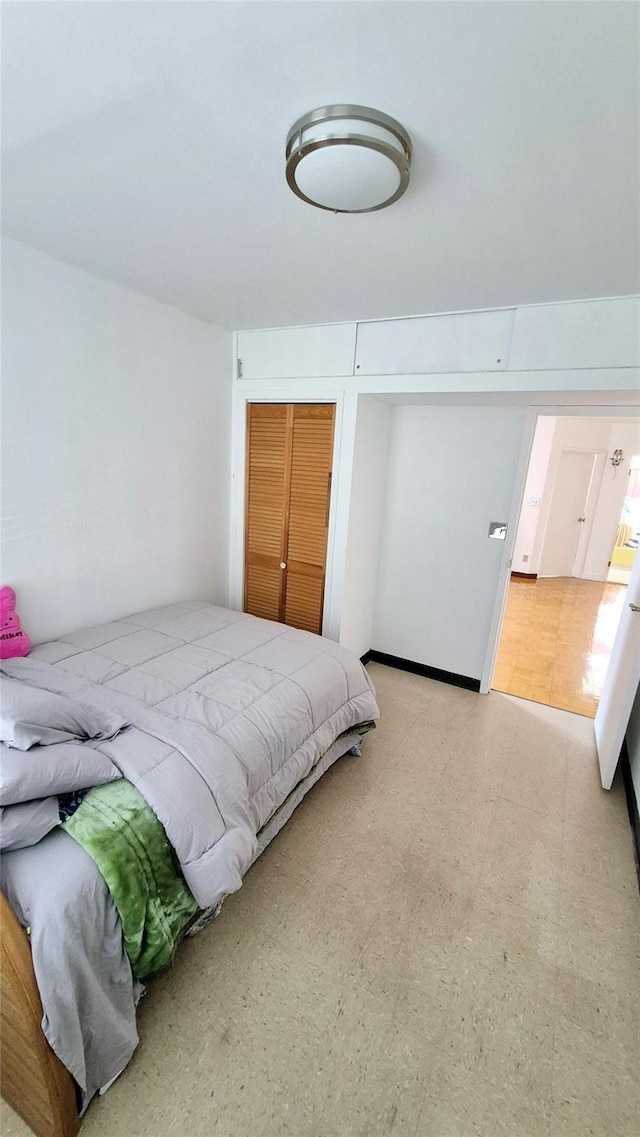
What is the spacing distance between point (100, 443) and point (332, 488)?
1.39 meters

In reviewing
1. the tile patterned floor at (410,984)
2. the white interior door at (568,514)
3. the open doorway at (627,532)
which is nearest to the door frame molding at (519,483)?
the tile patterned floor at (410,984)

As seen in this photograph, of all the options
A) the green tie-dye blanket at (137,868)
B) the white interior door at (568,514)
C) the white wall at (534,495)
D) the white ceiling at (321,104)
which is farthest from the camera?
the white interior door at (568,514)

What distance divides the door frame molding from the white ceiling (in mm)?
757

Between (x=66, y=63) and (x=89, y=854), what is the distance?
1.86 metres

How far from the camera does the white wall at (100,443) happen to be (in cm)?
213

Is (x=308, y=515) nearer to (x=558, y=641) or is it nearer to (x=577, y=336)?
(x=577, y=336)

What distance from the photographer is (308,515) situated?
3.18m

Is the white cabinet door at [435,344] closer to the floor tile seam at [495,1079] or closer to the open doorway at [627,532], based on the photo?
the floor tile seam at [495,1079]

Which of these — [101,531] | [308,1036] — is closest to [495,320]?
[101,531]

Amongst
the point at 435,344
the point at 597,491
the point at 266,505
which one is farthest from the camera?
the point at 597,491

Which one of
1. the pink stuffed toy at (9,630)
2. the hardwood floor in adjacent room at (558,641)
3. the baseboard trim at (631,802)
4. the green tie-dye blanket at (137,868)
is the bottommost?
the baseboard trim at (631,802)

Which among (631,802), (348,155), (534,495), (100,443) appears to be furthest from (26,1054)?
(534,495)

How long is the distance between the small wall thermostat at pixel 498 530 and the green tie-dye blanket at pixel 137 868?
255 centimetres

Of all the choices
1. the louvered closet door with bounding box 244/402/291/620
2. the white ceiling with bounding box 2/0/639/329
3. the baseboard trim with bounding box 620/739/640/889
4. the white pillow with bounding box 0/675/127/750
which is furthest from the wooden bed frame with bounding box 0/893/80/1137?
the louvered closet door with bounding box 244/402/291/620
